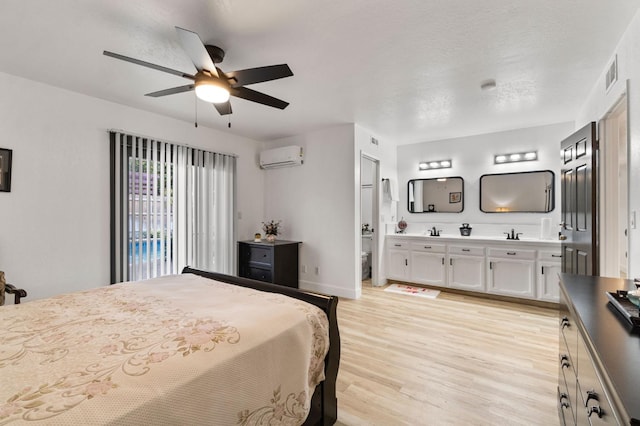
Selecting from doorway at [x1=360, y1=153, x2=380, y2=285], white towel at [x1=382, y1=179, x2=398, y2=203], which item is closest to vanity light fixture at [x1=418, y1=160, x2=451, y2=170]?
white towel at [x1=382, y1=179, x2=398, y2=203]

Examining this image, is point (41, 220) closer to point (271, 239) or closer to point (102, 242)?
point (102, 242)

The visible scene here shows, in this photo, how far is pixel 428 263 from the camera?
4.62 meters

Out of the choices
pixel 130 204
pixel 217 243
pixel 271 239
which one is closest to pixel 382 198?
pixel 271 239

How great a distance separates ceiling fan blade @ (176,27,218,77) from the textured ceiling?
27 centimetres

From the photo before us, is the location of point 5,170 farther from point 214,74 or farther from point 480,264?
point 480,264

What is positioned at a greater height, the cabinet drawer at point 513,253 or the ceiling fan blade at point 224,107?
the ceiling fan blade at point 224,107

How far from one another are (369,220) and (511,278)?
2.72m

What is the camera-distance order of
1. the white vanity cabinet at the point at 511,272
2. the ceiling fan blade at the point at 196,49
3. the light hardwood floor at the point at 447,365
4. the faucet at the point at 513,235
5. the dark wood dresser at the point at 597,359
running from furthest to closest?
1. the faucet at the point at 513,235
2. the white vanity cabinet at the point at 511,272
3. the light hardwood floor at the point at 447,365
4. the ceiling fan blade at the point at 196,49
5. the dark wood dresser at the point at 597,359

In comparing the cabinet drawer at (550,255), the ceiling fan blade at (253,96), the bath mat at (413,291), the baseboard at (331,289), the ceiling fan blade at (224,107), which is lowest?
the bath mat at (413,291)

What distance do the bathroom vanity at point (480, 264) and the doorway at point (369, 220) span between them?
0.28m

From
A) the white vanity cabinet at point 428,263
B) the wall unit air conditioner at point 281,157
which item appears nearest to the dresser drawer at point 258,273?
the wall unit air conditioner at point 281,157

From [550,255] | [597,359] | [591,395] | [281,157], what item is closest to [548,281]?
[550,255]

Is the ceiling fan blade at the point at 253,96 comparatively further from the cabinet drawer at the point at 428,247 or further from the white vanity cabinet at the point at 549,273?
the white vanity cabinet at the point at 549,273

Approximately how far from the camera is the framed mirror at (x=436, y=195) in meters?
4.92
